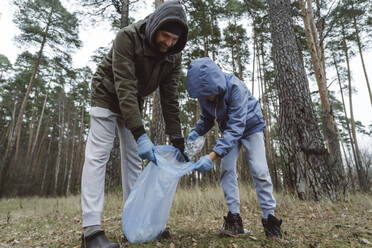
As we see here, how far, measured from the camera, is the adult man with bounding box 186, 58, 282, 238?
1.76 m

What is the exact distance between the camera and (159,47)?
1768 millimetres

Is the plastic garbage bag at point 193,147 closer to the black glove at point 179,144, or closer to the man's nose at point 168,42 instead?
the black glove at point 179,144

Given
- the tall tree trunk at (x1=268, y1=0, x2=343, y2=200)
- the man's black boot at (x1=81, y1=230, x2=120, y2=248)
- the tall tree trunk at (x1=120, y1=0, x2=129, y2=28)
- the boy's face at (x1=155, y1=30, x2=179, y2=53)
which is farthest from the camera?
the tall tree trunk at (x1=120, y1=0, x2=129, y2=28)

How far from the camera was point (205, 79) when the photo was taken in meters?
1.77

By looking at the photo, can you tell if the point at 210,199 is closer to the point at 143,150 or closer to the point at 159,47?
the point at 143,150

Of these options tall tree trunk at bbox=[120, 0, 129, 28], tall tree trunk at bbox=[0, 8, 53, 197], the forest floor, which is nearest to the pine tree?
tall tree trunk at bbox=[0, 8, 53, 197]

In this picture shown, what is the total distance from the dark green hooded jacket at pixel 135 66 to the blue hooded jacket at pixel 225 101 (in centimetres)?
30

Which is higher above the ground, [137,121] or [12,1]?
[12,1]

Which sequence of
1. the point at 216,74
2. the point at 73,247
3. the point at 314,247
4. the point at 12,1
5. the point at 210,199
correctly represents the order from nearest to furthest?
1. the point at 314,247
2. the point at 216,74
3. the point at 73,247
4. the point at 210,199
5. the point at 12,1

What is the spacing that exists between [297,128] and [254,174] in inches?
103

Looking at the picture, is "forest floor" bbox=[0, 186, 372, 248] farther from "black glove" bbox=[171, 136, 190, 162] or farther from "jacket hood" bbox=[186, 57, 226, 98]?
"jacket hood" bbox=[186, 57, 226, 98]

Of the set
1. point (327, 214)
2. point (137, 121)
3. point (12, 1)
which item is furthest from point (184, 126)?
point (137, 121)

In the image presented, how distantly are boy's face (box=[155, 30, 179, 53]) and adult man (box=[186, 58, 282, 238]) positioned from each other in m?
0.24

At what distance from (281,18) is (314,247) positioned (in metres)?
4.66
